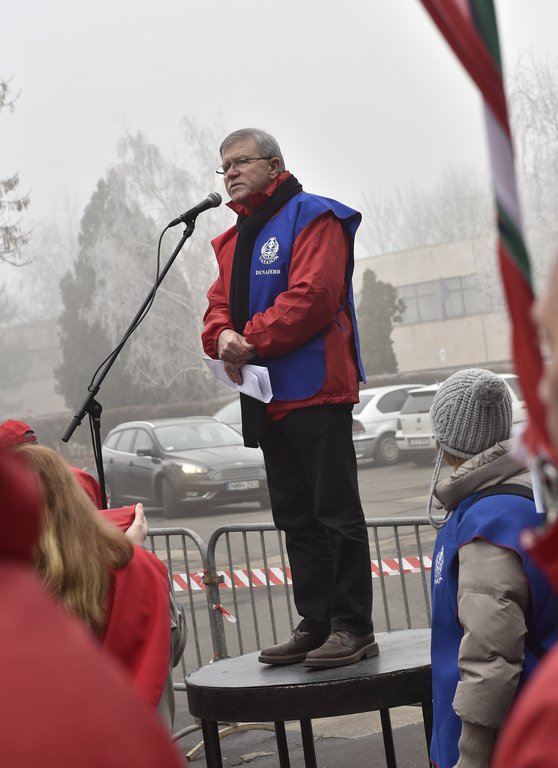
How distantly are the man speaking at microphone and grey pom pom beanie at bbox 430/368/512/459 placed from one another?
877 mm

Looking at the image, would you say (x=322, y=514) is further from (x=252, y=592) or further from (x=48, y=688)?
(x=252, y=592)

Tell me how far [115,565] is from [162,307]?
115 ft

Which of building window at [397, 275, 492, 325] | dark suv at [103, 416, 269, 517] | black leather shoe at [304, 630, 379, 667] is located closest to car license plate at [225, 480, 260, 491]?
dark suv at [103, 416, 269, 517]

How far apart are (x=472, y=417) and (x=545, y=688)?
2.06 metres

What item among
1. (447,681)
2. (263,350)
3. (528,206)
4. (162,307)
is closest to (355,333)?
(263,350)

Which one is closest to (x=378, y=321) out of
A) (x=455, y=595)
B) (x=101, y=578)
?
(x=455, y=595)

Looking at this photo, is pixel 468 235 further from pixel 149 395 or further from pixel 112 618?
pixel 112 618

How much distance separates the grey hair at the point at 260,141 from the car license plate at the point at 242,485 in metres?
15.4

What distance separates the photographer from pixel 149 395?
1484 inches

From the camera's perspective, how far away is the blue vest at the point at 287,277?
381cm

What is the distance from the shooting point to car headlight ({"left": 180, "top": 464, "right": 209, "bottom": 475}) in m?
19.0

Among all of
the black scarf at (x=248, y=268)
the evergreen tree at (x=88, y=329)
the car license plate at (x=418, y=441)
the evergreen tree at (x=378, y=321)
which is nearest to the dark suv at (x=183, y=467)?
the car license plate at (x=418, y=441)

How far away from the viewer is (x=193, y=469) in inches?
749

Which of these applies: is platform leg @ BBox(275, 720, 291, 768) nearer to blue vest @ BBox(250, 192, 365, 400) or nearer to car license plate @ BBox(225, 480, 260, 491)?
blue vest @ BBox(250, 192, 365, 400)
